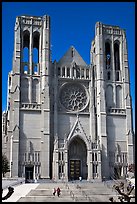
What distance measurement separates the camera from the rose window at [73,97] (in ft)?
169

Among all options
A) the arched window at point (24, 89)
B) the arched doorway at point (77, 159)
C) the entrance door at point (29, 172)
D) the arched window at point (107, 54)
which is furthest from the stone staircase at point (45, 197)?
the arched window at point (107, 54)

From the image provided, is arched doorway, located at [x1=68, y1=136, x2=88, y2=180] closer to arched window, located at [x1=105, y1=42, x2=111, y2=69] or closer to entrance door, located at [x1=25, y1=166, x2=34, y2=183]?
entrance door, located at [x1=25, y1=166, x2=34, y2=183]

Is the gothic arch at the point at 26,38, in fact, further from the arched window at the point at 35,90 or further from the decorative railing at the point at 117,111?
the decorative railing at the point at 117,111

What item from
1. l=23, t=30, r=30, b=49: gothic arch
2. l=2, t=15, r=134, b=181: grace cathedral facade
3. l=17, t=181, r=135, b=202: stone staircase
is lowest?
l=17, t=181, r=135, b=202: stone staircase

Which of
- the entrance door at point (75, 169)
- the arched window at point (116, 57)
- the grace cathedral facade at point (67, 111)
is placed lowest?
the entrance door at point (75, 169)

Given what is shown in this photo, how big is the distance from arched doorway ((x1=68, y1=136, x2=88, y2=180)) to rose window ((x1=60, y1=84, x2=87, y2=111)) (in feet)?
18.1

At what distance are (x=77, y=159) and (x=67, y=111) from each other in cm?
774

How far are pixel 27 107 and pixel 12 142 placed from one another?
5.98 m

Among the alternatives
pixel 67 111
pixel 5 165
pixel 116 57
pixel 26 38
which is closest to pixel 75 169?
pixel 67 111

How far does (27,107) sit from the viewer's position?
48.7m

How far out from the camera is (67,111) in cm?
5066

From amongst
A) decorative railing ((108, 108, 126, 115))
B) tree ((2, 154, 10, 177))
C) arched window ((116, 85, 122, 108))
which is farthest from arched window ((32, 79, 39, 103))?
arched window ((116, 85, 122, 108))

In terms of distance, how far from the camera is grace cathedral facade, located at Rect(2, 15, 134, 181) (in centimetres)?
4700

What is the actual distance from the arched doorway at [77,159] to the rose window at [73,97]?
5512 mm
